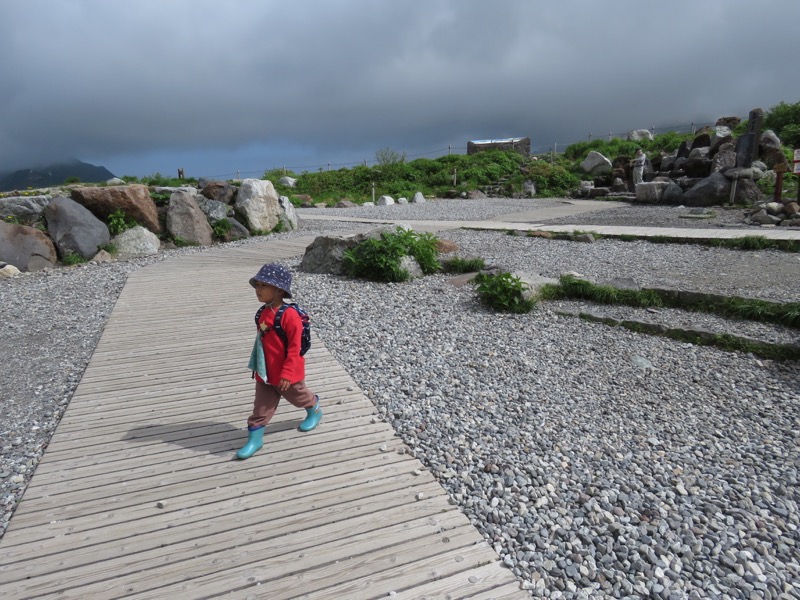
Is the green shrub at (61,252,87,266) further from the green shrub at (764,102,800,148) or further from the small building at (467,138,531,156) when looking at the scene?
the small building at (467,138,531,156)

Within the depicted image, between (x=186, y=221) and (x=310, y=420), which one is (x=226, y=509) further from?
(x=186, y=221)

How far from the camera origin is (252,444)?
3.44m

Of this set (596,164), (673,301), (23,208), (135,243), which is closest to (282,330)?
(673,301)

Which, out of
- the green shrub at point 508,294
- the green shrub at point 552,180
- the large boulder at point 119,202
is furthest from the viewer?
the green shrub at point 552,180

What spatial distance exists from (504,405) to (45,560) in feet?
Answer: 10.2

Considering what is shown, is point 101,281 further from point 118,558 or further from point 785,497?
point 785,497

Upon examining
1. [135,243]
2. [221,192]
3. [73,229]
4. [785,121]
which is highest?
[785,121]

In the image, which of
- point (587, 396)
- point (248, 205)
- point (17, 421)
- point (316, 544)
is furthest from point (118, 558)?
point (248, 205)

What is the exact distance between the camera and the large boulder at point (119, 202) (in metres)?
11.6

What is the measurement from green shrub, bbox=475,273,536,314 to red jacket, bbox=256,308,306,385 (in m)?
3.88

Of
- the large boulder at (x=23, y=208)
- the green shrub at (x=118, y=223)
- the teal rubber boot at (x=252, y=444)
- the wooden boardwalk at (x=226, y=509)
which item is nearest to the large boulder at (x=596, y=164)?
the green shrub at (x=118, y=223)

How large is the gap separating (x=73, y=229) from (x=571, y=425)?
10.9 metres

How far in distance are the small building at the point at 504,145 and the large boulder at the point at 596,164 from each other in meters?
9.33

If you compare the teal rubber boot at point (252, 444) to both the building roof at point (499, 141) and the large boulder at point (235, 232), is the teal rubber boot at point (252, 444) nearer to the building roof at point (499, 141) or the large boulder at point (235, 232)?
the large boulder at point (235, 232)
